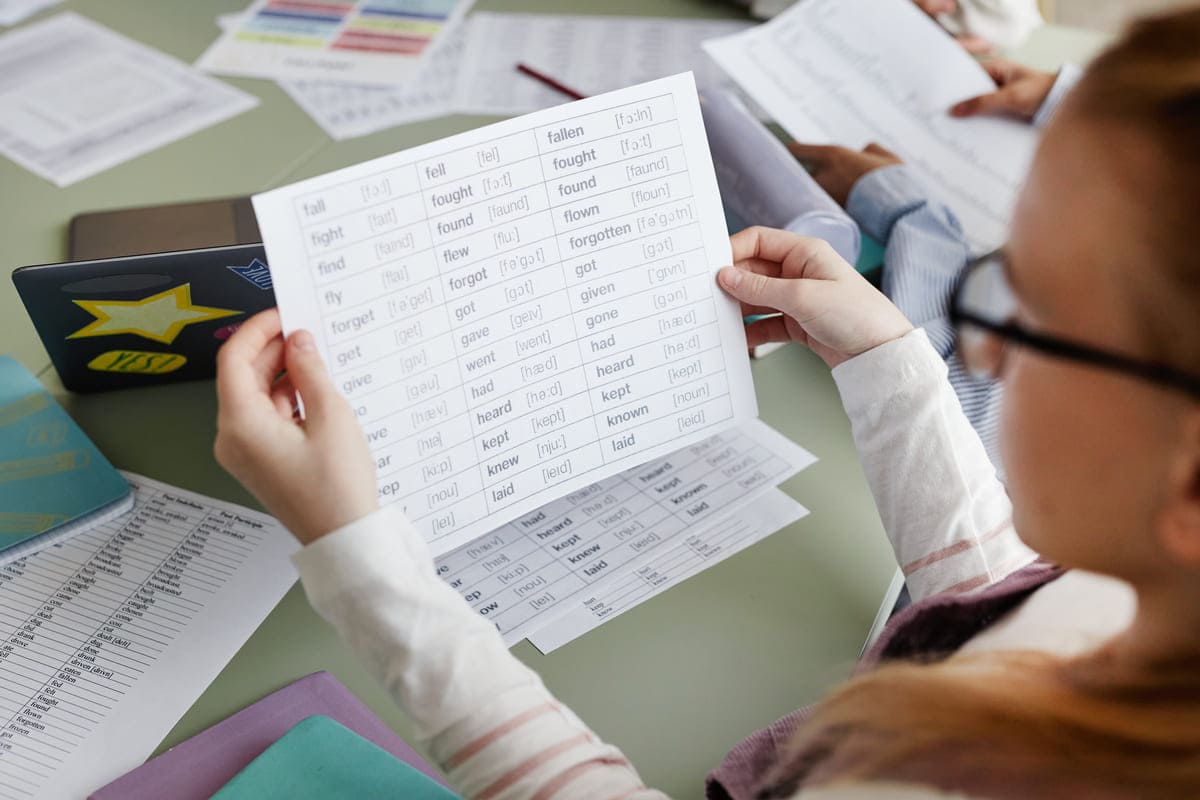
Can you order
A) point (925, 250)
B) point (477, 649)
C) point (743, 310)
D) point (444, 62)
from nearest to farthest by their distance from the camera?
1. point (477, 649)
2. point (743, 310)
3. point (925, 250)
4. point (444, 62)

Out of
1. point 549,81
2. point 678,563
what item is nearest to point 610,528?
point 678,563

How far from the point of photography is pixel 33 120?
3.99ft

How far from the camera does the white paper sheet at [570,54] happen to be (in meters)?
1.29

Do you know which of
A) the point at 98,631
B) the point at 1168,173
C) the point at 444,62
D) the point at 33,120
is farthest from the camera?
the point at 444,62

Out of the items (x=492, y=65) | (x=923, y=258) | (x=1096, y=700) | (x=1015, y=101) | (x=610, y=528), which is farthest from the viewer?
(x=492, y=65)

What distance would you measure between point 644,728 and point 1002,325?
13.9 inches

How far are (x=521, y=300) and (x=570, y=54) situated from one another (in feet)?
2.54

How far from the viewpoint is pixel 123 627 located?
2.35 ft

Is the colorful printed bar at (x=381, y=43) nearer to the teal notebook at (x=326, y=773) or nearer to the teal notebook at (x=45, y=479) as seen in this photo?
the teal notebook at (x=45, y=479)

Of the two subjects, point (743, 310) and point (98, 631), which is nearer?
point (98, 631)

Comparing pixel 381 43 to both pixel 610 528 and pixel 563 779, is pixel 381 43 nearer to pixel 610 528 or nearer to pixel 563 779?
pixel 610 528

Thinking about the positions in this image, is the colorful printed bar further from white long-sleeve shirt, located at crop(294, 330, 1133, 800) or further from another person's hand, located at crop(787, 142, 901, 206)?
white long-sleeve shirt, located at crop(294, 330, 1133, 800)

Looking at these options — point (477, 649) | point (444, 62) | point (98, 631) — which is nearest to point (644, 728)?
point (477, 649)

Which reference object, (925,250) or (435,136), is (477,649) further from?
(435,136)
